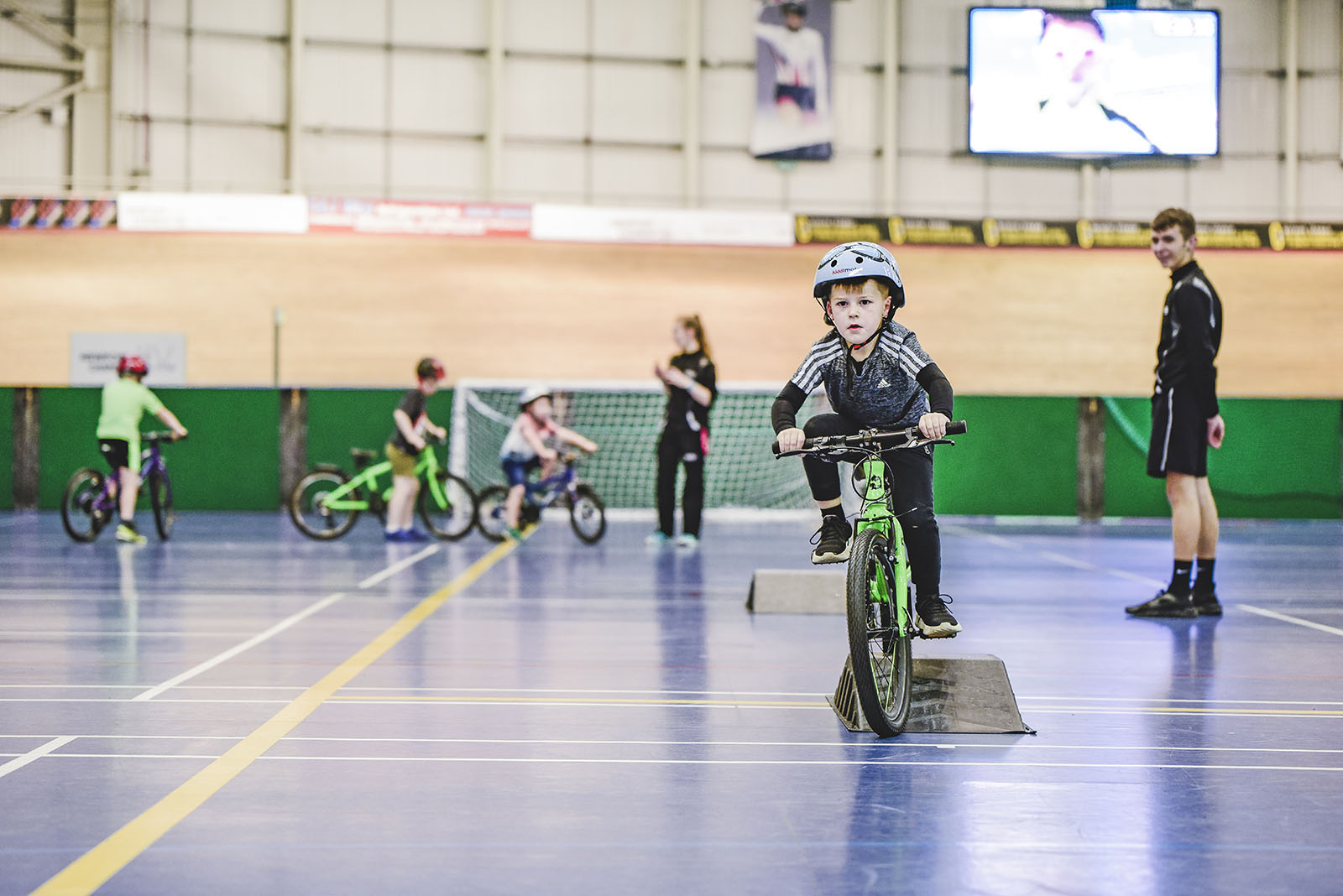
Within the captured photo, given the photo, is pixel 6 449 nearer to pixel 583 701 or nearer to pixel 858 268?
pixel 583 701

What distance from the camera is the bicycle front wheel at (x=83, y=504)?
485 inches

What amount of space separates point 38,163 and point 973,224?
16506 millimetres

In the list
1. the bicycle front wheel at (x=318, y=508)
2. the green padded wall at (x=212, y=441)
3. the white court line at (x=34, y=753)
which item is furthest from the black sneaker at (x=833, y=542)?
the green padded wall at (x=212, y=441)

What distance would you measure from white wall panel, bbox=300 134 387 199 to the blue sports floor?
18.8 meters

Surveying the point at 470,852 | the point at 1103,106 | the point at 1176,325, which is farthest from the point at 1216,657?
the point at 1103,106

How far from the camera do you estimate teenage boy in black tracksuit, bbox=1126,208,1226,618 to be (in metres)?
7.29

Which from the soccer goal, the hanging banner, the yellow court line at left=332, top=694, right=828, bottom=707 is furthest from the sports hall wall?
the yellow court line at left=332, top=694, right=828, bottom=707

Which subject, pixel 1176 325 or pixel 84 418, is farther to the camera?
pixel 84 418

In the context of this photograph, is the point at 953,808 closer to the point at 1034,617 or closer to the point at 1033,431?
the point at 1034,617

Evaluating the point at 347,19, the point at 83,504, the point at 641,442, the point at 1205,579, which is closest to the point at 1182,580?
the point at 1205,579

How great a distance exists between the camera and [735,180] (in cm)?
2697

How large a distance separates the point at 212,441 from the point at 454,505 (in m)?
5.66

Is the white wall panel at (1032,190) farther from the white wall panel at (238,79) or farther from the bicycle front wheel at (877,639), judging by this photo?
the bicycle front wheel at (877,639)

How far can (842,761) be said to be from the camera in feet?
12.9
